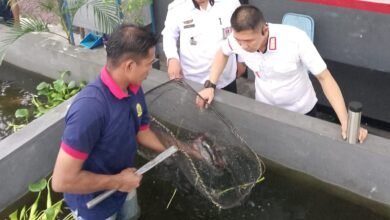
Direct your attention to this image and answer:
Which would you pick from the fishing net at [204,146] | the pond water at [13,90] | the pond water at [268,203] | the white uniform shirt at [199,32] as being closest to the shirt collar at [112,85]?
the fishing net at [204,146]

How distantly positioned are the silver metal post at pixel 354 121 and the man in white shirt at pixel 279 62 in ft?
0.17

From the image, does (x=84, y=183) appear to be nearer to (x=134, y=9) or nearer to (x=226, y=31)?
(x=226, y=31)

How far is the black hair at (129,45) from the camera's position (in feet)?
8.22

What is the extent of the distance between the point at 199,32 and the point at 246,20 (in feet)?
3.04

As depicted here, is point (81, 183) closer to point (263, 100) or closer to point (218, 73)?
point (218, 73)

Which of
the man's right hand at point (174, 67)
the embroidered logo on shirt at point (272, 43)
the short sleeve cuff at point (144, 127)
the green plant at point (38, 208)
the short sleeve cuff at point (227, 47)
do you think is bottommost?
the green plant at point (38, 208)

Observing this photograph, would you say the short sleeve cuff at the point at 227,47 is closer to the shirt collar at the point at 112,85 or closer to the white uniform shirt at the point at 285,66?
the white uniform shirt at the point at 285,66

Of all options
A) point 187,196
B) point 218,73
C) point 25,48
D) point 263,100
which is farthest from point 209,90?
point 25,48

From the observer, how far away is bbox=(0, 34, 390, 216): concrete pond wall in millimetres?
3789

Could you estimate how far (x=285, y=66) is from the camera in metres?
3.64

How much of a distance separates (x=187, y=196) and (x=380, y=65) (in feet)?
7.37

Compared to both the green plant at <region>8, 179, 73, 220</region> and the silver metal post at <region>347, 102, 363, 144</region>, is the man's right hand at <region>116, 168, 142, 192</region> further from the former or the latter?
the silver metal post at <region>347, 102, 363, 144</region>

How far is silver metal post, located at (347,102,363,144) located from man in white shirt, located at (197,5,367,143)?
5 cm

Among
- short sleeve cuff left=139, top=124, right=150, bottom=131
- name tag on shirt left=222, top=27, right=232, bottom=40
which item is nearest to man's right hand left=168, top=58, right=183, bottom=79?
name tag on shirt left=222, top=27, right=232, bottom=40
